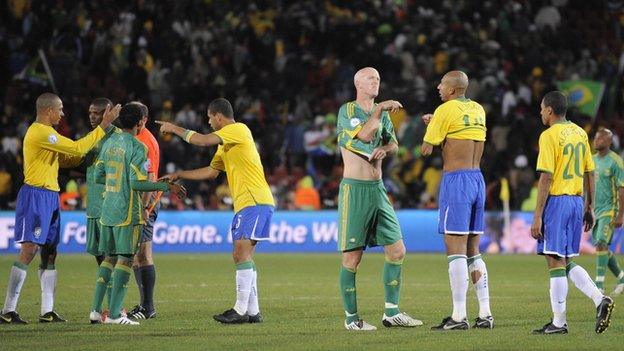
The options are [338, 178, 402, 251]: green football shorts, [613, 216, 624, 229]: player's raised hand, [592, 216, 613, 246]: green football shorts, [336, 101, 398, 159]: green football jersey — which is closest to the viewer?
[336, 101, 398, 159]: green football jersey

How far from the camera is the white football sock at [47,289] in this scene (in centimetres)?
1355

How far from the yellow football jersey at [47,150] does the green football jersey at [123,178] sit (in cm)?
54

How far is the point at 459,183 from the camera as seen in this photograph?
40.2 feet

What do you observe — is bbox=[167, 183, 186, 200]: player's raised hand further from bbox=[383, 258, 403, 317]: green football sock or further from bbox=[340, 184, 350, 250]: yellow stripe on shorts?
bbox=[383, 258, 403, 317]: green football sock

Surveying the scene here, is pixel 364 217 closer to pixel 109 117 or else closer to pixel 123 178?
pixel 123 178

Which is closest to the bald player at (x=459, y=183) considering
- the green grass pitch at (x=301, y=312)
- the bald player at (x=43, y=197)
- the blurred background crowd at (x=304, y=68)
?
the green grass pitch at (x=301, y=312)

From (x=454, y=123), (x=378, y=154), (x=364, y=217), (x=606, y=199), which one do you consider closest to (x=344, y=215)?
(x=364, y=217)

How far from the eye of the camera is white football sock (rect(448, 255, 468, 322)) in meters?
12.2

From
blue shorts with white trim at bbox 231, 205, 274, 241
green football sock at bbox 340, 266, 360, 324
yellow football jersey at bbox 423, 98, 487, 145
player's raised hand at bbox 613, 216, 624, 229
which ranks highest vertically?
yellow football jersey at bbox 423, 98, 487, 145

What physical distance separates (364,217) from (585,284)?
7.74 feet

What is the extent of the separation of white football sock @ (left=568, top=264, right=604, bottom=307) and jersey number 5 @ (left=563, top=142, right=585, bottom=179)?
96cm

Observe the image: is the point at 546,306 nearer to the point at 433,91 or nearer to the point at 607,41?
the point at 433,91

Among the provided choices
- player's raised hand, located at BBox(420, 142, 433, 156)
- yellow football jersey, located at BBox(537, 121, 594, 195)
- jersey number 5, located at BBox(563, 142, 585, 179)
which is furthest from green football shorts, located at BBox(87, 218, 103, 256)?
jersey number 5, located at BBox(563, 142, 585, 179)

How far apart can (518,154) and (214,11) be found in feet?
34.3
